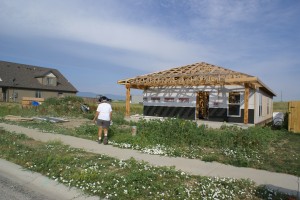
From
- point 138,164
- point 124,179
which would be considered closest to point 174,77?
point 138,164

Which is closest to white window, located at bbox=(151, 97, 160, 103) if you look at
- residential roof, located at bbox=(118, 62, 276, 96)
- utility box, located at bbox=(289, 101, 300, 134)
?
residential roof, located at bbox=(118, 62, 276, 96)

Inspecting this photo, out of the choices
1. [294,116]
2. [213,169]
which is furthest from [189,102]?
[213,169]

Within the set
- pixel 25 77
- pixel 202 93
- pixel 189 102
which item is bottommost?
pixel 189 102

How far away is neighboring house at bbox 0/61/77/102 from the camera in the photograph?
4122cm

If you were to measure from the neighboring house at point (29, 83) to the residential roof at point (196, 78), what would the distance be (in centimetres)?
2750

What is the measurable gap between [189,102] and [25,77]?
33608mm

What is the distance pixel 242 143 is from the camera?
9.84 m

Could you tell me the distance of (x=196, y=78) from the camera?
1828 cm

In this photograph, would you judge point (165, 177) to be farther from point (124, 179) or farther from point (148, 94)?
point (148, 94)


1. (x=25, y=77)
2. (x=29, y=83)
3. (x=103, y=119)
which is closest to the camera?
(x=103, y=119)

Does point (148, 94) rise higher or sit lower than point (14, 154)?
higher

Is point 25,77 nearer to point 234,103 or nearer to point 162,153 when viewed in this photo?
point 234,103

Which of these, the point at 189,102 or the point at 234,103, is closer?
the point at 234,103

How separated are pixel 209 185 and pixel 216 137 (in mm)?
4881
